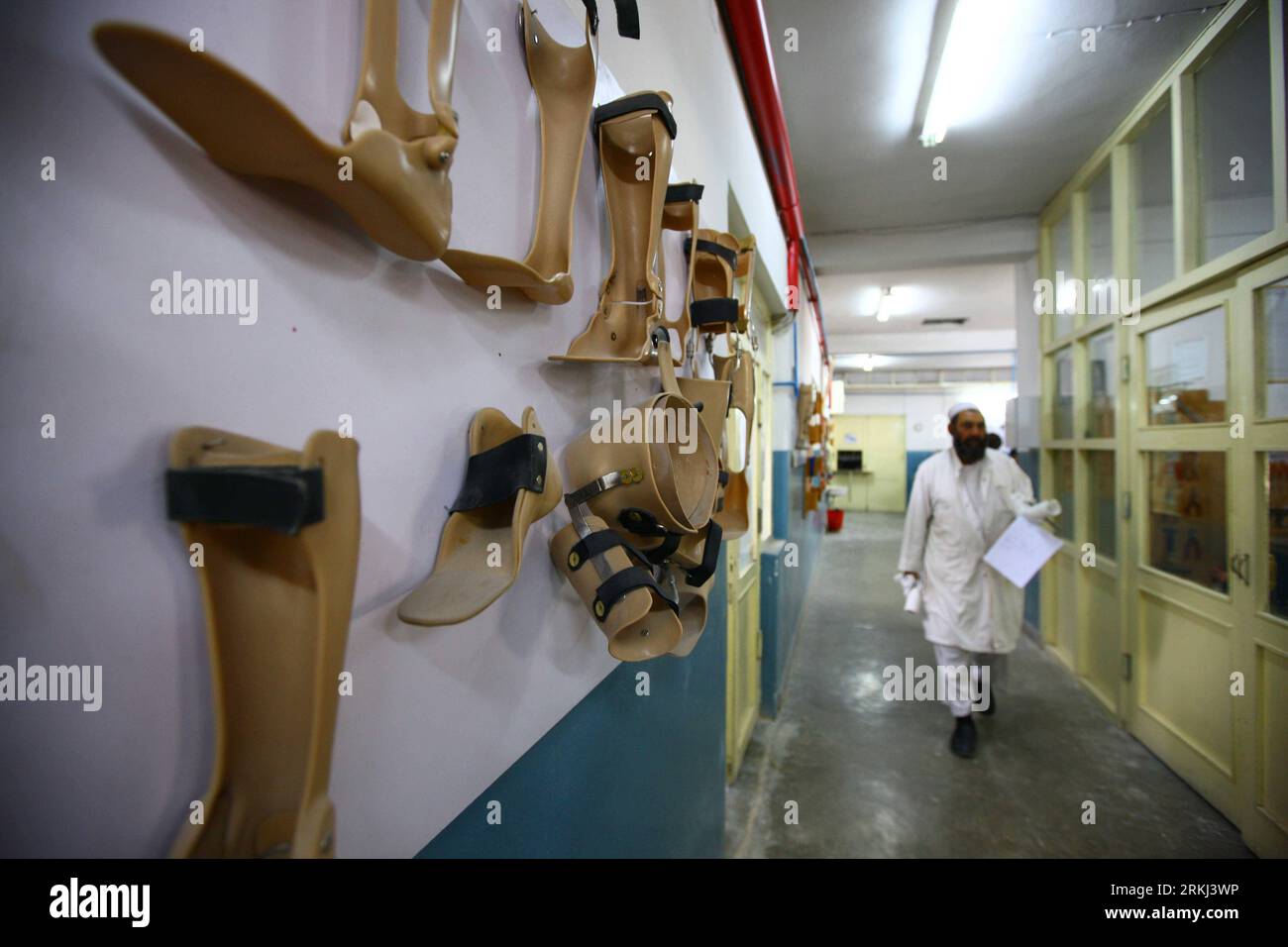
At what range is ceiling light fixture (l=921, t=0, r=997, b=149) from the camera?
2.35 m

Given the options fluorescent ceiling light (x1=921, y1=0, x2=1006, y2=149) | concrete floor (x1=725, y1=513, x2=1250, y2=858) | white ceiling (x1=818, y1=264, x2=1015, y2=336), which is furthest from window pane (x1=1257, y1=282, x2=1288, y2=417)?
white ceiling (x1=818, y1=264, x2=1015, y2=336)

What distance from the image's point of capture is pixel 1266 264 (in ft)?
6.81

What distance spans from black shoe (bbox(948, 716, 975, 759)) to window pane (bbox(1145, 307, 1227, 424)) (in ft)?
6.04

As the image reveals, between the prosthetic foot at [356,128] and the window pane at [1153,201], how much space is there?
3602 millimetres

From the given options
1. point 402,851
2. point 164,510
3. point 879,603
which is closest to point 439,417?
point 164,510

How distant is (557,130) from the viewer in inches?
32.1

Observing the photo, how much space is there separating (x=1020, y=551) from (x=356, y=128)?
3.29 meters

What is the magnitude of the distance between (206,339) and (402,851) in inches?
20.8

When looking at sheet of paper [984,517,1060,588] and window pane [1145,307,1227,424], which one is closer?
window pane [1145,307,1227,424]

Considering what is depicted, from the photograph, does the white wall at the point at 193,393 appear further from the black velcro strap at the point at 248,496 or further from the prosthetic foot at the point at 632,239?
the prosthetic foot at the point at 632,239

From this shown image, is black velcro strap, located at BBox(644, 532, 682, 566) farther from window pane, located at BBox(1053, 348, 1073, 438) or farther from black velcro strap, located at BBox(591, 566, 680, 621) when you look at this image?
window pane, located at BBox(1053, 348, 1073, 438)

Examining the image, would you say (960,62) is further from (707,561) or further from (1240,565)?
(707,561)

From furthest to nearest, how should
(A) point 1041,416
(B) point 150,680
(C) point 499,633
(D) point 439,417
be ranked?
(A) point 1041,416 < (C) point 499,633 < (D) point 439,417 < (B) point 150,680
